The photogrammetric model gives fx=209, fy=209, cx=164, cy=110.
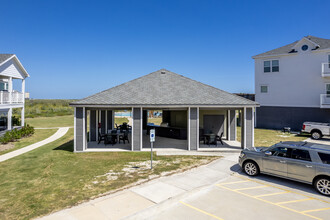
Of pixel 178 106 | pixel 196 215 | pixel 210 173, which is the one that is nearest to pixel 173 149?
pixel 178 106

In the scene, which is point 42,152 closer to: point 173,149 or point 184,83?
point 173,149

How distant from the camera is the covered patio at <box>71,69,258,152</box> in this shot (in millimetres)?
14016

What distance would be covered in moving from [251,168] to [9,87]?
74.7 feet

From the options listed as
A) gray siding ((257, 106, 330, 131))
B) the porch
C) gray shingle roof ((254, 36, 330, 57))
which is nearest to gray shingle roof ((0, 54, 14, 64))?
the porch

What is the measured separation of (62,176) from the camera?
9242 mm

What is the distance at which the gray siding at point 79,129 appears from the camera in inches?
545

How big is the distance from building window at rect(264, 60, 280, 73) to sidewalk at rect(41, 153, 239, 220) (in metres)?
20.6

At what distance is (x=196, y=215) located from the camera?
610 cm

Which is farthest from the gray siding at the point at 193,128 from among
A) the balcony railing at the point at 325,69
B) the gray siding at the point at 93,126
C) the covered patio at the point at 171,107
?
the balcony railing at the point at 325,69

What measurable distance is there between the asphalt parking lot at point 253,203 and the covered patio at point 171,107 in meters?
6.33

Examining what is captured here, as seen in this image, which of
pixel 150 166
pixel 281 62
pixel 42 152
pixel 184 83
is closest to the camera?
pixel 150 166

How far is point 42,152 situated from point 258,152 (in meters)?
13.4

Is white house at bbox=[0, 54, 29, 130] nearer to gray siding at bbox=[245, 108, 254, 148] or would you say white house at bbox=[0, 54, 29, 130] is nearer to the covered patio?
the covered patio

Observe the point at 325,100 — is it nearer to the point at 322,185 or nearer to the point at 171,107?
the point at 171,107
